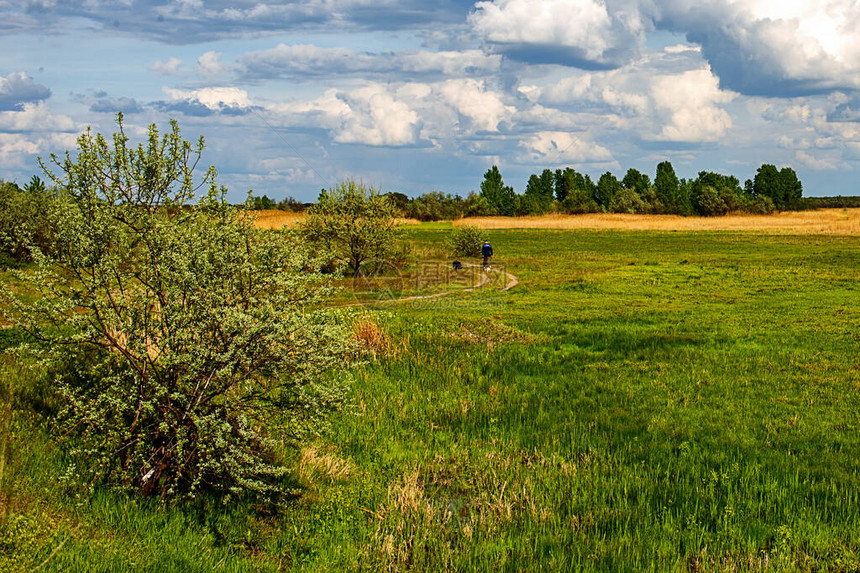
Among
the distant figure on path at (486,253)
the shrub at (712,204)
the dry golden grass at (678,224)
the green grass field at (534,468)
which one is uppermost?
the shrub at (712,204)

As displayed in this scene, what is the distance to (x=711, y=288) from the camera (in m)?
32.5

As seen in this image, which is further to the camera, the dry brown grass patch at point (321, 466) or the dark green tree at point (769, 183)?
the dark green tree at point (769, 183)

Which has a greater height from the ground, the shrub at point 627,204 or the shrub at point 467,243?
the shrub at point 627,204

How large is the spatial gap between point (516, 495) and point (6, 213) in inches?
1504

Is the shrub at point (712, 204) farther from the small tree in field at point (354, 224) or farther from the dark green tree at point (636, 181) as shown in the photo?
the small tree in field at point (354, 224)

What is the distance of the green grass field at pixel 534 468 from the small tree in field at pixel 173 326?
60 centimetres

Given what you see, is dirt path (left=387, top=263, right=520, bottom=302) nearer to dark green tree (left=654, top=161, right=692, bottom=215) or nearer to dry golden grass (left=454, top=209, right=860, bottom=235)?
dry golden grass (left=454, top=209, right=860, bottom=235)

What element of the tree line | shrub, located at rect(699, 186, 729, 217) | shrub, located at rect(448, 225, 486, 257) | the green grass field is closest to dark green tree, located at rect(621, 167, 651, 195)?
the tree line

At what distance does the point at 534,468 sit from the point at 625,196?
420 ft

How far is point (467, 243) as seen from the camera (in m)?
47.7

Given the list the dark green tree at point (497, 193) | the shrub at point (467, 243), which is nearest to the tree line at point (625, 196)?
the dark green tree at point (497, 193)

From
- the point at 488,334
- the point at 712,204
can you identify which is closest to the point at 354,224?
the point at 488,334

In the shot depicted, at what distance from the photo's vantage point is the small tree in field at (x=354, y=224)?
1502 inches

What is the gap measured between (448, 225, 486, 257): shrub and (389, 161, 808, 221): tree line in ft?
202
